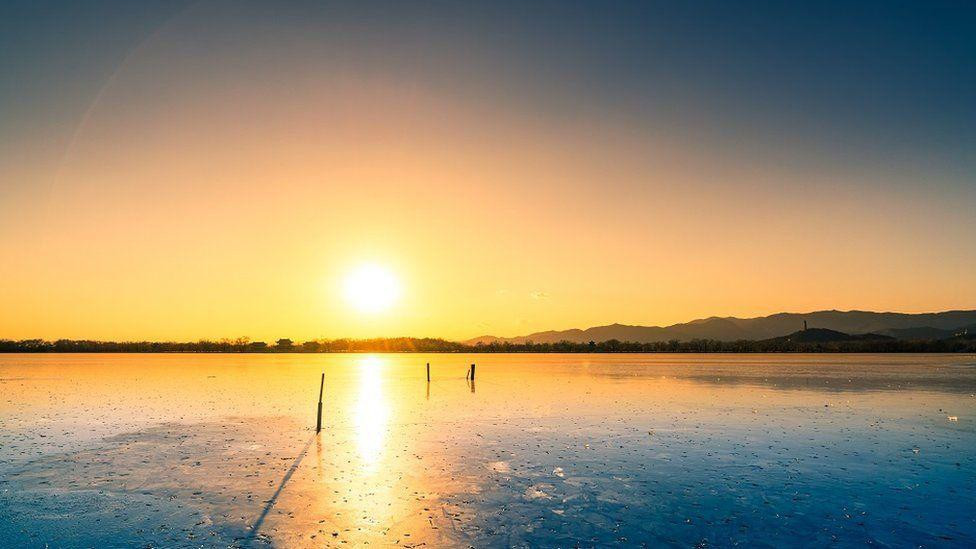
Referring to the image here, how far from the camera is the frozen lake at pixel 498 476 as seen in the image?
1481 cm

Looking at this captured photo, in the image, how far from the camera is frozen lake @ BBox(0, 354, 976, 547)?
14.8m

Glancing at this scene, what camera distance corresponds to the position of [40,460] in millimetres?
24344

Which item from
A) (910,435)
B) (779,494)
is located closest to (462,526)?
(779,494)

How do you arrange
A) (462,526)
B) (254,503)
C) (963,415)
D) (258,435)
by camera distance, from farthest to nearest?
(963,415)
(258,435)
(254,503)
(462,526)

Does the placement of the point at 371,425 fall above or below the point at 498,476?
below

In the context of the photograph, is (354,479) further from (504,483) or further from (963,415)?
(963,415)

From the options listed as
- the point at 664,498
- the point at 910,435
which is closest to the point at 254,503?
the point at 664,498

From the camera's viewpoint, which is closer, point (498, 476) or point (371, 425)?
point (498, 476)

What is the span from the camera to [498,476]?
20953 millimetres

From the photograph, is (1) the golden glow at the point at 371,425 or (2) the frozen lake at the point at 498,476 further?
(1) the golden glow at the point at 371,425

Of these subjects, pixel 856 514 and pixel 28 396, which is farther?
pixel 28 396

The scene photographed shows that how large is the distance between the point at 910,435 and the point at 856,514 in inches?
655

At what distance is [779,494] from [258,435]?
2574 centimetres

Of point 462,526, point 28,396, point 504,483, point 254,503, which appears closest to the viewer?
point 462,526
